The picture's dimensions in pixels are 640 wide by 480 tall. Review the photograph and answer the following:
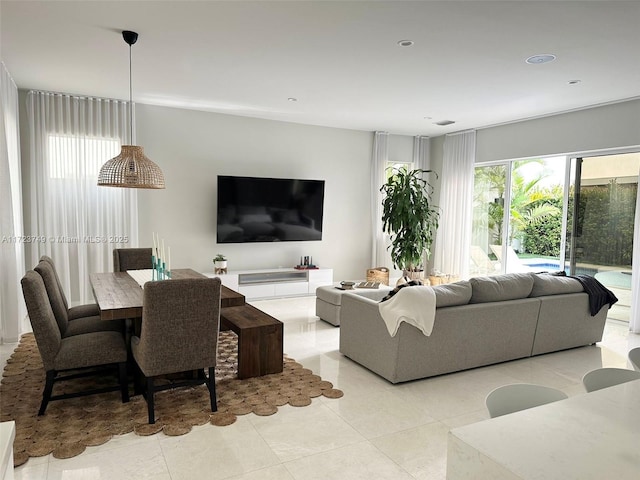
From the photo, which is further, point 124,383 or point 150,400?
point 124,383

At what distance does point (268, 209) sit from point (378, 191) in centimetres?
219

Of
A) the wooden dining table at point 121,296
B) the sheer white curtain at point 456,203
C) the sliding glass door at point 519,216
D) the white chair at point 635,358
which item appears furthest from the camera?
the sheer white curtain at point 456,203

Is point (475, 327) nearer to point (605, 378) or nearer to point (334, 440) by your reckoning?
point (334, 440)

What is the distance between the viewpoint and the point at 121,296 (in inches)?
131

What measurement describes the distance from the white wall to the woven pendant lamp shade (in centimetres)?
270

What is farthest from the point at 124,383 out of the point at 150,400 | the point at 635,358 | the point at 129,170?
the point at 635,358

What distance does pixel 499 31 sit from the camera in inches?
135

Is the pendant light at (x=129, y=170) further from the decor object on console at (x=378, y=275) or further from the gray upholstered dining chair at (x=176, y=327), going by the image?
the decor object on console at (x=378, y=275)

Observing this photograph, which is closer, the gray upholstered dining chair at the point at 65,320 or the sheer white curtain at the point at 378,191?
the gray upholstered dining chair at the point at 65,320

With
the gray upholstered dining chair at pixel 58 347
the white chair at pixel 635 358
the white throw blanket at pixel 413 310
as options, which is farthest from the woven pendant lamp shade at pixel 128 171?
the white chair at pixel 635 358

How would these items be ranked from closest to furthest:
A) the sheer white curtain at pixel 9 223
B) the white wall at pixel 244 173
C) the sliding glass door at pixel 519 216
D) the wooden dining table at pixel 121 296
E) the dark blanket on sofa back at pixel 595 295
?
the wooden dining table at pixel 121 296, the sheer white curtain at pixel 9 223, the dark blanket on sofa back at pixel 595 295, the white wall at pixel 244 173, the sliding glass door at pixel 519 216

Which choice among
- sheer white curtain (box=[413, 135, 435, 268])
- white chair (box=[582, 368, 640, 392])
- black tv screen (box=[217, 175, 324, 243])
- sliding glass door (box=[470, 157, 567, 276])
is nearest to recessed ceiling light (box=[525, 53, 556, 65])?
sliding glass door (box=[470, 157, 567, 276])

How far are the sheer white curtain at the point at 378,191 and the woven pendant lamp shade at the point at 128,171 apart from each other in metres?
4.94

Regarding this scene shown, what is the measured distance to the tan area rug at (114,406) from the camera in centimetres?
272
